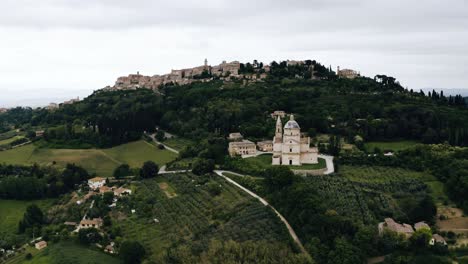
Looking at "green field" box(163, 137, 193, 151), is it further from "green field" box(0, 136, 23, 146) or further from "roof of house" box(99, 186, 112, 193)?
"green field" box(0, 136, 23, 146)

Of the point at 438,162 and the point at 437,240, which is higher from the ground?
the point at 438,162

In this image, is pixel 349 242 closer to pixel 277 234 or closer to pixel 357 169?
pixel 277 234

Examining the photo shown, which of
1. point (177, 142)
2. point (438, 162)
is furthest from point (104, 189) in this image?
point (438, 162)

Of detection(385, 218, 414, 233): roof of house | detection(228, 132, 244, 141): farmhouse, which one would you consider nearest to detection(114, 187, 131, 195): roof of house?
detection(228, 132, 244, 141): farmhouse

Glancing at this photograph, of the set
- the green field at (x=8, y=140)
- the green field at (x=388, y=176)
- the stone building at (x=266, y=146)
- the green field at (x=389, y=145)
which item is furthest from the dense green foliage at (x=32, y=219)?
the green field at (x=389, y=145)

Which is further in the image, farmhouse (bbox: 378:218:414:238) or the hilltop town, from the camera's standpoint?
the hilltop town

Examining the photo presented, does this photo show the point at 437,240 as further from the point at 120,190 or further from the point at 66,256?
the point at 120,190
